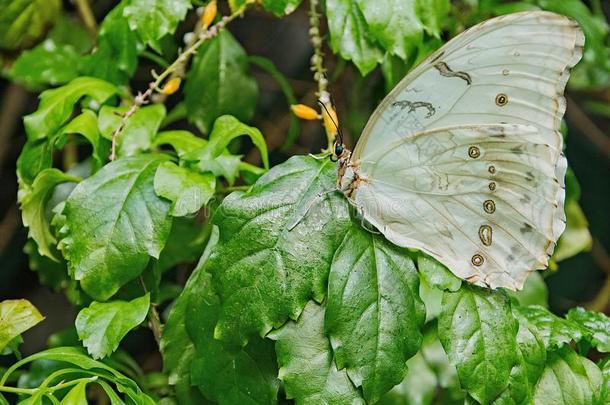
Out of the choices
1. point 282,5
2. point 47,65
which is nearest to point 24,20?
point 47,65

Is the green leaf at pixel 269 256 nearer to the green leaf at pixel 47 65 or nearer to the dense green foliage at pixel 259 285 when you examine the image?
the dense green foliage at pixel 259 285

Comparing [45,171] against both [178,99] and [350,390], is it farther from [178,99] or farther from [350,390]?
[178,99]

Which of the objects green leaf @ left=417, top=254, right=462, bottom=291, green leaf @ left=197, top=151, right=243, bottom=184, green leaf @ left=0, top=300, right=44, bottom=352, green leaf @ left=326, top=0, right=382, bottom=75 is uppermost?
green leaf @ left=326, top=0, right=382, bottom=75

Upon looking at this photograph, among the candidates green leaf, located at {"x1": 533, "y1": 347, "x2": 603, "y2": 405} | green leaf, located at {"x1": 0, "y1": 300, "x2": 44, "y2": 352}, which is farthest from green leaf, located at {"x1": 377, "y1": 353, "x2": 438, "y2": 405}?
green leaf, located at {"x1": 0, "y1": 300, "x2": 44, "y2": 352}

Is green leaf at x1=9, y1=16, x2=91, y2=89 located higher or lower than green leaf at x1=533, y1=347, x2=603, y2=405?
higher

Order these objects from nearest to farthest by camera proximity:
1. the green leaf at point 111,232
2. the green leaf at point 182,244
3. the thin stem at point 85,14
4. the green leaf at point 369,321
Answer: the green leaf at point 369,321 → the green leaf at point 111,232 → the green leaf at point 182,244 → the thin stem at point 85,14

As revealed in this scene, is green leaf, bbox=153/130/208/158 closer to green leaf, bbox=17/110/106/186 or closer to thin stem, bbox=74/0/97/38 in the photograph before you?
green leaf, bbox=17/110/106/186

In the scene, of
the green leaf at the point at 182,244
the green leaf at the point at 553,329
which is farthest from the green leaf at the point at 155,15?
the green leaf at the point at 553,329
